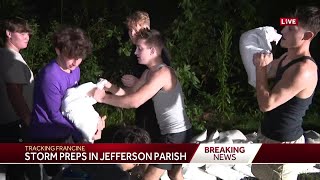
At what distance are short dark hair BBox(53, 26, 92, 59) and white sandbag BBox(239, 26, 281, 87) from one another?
73cm

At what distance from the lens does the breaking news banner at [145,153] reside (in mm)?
2568

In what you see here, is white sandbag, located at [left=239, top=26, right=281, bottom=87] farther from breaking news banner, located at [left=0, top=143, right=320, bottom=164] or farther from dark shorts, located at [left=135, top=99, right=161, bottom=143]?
dark shorts, located at [left=135, top=99, right=161, bottom=143]

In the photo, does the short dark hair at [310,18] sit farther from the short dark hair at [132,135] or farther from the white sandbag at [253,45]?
the short dark hair at [132,135]

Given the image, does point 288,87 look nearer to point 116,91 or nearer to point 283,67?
point 283,67

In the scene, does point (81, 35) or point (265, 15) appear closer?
point (81, 35)

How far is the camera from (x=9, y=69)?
2838mm

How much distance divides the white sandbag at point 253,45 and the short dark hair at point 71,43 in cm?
73

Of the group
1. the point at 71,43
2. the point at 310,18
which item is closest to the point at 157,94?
the point at 71,43

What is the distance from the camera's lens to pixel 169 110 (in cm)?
278

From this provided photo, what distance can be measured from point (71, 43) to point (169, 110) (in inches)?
22.4

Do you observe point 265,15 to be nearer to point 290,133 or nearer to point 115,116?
point 115,116

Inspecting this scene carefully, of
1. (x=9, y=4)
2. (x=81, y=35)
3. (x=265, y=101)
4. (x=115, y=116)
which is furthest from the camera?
(x=9, y=4)

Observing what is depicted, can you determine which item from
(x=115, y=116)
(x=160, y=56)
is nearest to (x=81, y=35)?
(x=160, y=56)

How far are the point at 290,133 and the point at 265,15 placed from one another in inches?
99.6
